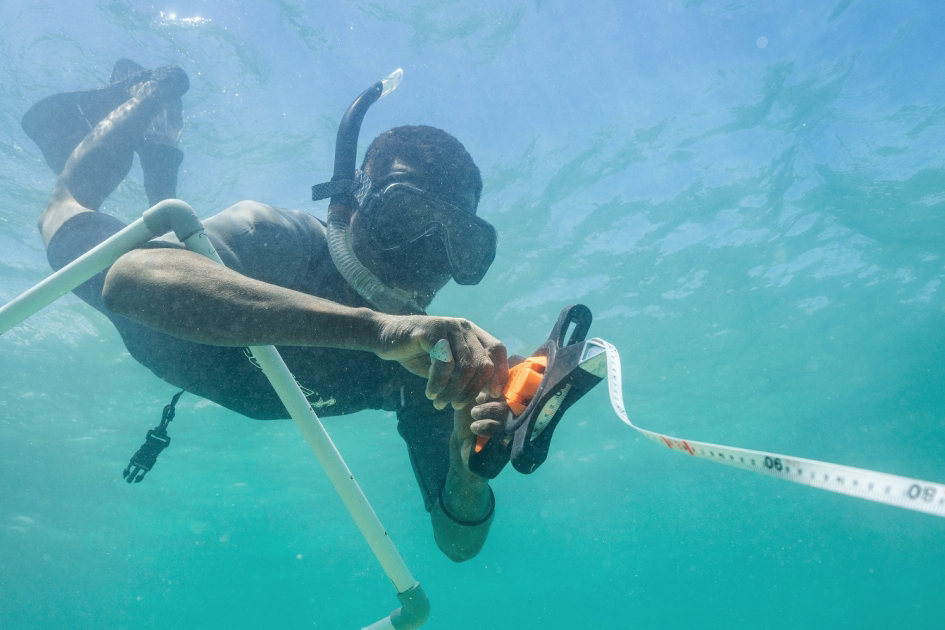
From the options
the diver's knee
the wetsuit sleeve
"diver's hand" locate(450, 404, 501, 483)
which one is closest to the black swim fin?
the diver's knee

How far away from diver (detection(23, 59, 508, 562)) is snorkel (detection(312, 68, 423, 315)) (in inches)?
0.5

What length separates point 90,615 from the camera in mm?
69250

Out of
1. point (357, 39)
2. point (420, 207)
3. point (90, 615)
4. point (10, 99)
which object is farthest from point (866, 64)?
point (90, 615)

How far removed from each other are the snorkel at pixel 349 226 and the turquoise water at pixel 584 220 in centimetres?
660

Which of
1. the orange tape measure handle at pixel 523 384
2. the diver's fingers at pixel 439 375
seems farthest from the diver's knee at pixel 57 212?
the orange tape measure handle at pixel 523 384

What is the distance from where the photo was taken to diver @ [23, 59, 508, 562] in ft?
6.29

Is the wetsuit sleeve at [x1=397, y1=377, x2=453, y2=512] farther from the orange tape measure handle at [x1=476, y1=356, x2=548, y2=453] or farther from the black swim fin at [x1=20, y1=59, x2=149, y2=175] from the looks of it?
the black swim fin at [x1=20, y1=59, x2=149, y2=175]

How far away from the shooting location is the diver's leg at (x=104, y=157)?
4.79 metres

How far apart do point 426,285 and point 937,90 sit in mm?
15323

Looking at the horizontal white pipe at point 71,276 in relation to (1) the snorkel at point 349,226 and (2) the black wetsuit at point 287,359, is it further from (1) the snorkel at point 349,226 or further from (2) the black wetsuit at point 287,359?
(1) the snorkel at point 349,226

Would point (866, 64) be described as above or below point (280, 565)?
above

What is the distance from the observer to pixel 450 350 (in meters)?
1.92

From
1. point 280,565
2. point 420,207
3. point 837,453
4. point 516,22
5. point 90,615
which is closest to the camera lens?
point 420,207

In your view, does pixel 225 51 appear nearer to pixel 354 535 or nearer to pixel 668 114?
pixel 668 114
